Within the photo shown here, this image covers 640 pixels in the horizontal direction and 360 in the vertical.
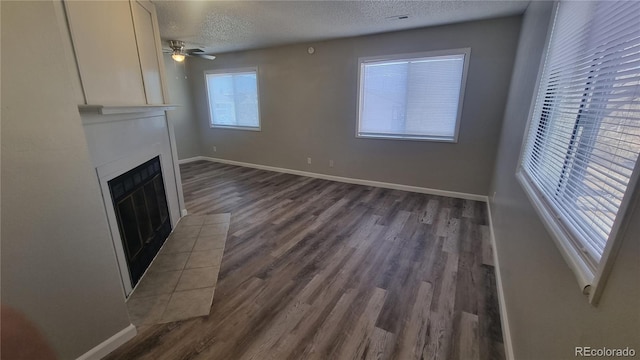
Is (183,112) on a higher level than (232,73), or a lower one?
lower

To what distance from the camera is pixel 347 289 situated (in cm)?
205

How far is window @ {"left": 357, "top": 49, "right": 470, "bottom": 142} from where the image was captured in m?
3.67

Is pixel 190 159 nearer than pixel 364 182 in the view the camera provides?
No

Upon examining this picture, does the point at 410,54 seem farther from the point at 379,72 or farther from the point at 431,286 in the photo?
the point at 431,286

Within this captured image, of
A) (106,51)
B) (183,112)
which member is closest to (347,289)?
(106,51)

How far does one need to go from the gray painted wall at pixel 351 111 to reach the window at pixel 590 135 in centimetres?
201

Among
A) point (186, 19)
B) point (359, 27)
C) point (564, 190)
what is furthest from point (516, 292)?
point (186, 19)

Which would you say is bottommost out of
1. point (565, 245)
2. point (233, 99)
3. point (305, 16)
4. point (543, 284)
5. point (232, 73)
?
point (543, 284)

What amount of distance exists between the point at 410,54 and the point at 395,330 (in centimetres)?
362

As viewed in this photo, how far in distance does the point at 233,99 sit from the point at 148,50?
3313 millimetres

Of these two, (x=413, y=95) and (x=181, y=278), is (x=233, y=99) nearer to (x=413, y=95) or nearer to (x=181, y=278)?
(x=413, y=95)

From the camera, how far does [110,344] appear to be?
1.54 metres

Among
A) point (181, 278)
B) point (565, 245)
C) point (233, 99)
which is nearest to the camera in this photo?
point (565, 245)

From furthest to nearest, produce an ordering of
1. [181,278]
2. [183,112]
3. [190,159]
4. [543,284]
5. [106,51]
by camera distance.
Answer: [190,159] < [183,112] < [181,278] < [106,51] < [543,284]
